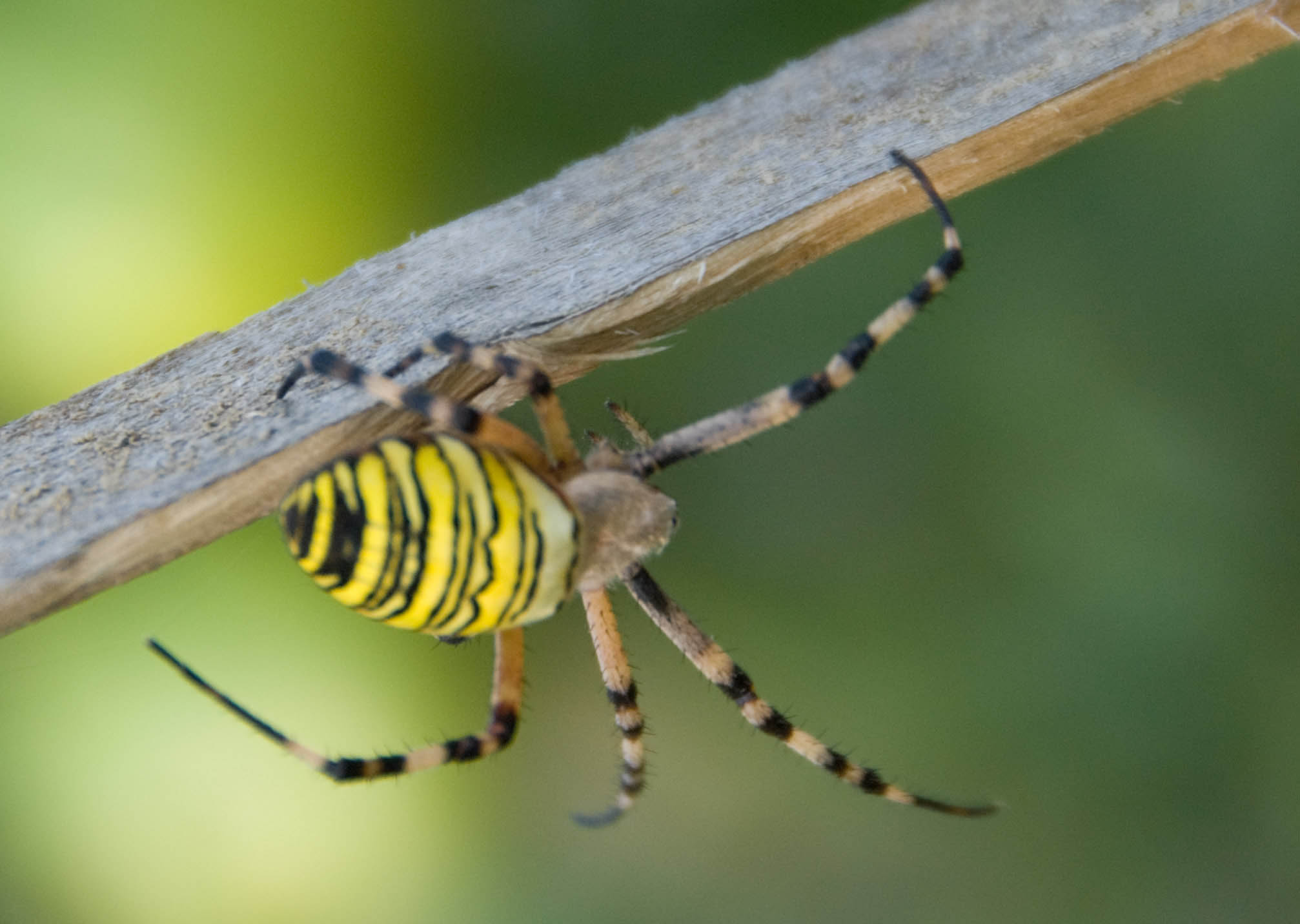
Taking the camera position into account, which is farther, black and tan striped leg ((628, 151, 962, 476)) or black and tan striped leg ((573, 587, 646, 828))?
black and tan striped leg ((573, 587, 646, 828))

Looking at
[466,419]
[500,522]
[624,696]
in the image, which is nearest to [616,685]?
[624,696]

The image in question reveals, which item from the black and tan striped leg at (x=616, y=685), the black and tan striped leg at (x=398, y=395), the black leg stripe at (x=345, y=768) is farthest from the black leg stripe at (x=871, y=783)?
the black and tan striped leg at (x=398, y=395)

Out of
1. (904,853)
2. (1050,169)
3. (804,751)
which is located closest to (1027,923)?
(904,853)

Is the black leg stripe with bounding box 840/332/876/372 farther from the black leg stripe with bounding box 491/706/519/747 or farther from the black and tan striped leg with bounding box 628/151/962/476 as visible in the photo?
the black leg stripe with bounding box 491/706/519/747

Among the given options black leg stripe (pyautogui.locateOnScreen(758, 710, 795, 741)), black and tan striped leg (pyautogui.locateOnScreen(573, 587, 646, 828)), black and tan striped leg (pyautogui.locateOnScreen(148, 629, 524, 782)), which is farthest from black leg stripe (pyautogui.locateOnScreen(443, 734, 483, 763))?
black leg stripe (pyautogui.locateOnScreen(758, 710, 795, 741))

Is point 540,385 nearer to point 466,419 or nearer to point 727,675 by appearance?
point 466,419

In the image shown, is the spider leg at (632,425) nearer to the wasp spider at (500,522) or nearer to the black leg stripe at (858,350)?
the wasp spider at (500,522)
